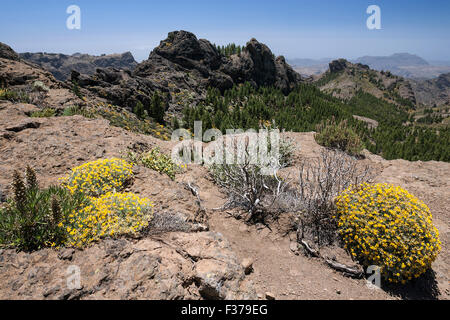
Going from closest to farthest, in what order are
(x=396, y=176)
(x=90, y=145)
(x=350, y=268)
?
(x=350, y=268) → (x=90, y=145) → (x=396, y=176)

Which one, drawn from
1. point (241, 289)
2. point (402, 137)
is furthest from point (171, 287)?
point (402, 137)

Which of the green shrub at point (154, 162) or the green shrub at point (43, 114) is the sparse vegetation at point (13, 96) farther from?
the green shrub at point (154, 162)

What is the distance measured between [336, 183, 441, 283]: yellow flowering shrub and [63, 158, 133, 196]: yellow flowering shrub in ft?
15.3

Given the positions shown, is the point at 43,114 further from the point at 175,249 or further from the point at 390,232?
the point at 390,232

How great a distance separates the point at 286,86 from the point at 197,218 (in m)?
65.2

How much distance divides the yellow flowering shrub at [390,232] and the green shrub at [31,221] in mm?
4919

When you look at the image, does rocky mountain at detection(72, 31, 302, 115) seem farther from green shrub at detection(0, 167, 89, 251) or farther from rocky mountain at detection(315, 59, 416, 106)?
rocky mountain at detection(315, 59, 416, 106)

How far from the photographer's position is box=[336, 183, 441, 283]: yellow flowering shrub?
12.7 feet

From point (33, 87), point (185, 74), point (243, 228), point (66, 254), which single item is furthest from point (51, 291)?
point (185, 74)

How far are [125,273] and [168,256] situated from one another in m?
0.62

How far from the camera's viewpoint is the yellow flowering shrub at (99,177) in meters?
4.29

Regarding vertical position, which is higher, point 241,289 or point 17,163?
point 17,163
